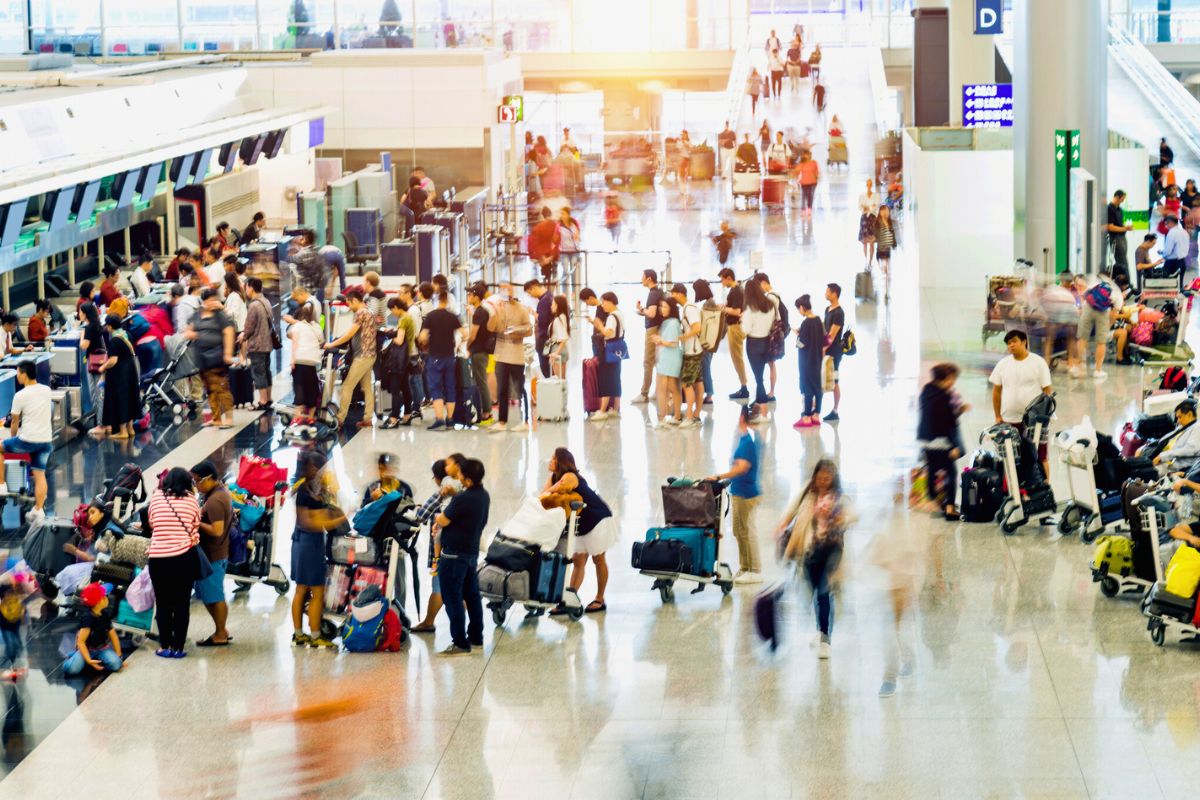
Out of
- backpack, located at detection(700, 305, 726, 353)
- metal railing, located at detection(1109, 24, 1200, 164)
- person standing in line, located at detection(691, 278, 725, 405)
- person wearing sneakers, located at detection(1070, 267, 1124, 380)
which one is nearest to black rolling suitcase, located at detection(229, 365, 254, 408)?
person standing in line, located at detection(691, 278, 725, 405)

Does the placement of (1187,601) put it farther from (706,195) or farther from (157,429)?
(706,195)

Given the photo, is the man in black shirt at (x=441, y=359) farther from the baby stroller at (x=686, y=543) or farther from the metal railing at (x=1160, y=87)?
the metal railing at (x=1160, y=87)

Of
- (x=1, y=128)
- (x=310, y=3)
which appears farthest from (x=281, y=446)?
(x=310, y=3)

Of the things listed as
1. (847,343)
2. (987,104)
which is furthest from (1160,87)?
(847,343)

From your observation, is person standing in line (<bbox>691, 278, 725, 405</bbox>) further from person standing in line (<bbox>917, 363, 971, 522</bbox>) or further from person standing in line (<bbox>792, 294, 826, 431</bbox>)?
person standing in line (<bbox>917, 363, 971, 522</bbox>)

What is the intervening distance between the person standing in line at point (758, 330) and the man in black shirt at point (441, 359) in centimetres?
273

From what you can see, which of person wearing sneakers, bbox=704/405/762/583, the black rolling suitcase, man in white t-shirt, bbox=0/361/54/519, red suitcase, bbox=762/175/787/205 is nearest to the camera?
person wearing sneakers, bbox=704/405/762/583

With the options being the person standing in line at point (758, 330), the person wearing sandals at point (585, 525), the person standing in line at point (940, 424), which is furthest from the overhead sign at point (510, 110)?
the person wearing sandals at point (585, 525)

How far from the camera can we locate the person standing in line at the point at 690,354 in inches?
667

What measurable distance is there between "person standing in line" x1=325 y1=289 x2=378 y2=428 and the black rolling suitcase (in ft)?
4.36

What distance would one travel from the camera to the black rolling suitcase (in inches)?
728

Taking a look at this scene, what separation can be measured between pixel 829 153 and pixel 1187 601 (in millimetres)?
31278

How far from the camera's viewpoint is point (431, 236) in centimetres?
2469

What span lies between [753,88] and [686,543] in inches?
1377
